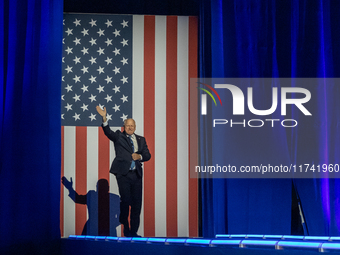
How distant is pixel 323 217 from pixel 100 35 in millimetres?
2662

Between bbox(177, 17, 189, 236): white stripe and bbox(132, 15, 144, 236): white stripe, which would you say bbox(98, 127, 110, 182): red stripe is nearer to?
bbox(132, 15, 144, 236): white stripe

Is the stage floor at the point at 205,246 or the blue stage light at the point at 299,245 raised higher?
the blue stage light at the point at 299,245

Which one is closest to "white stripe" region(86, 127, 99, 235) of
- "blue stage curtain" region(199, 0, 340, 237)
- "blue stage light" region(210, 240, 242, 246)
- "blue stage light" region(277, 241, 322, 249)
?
"blue stage curtain" region(199, 0, 340, 237)

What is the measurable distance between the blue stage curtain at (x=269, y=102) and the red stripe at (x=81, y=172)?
52.7 inches

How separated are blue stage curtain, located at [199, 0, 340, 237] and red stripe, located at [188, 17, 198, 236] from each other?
1.33 ft

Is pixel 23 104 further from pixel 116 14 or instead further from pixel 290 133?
pixel 290 133

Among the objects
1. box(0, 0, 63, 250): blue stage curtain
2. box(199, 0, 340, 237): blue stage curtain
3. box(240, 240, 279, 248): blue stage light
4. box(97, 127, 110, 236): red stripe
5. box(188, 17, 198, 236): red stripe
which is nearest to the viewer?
box(240, 240, 279, 248): blue stage light

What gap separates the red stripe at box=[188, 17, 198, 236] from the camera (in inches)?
112

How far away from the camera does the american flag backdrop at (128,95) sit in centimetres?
297

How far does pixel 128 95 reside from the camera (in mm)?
3020

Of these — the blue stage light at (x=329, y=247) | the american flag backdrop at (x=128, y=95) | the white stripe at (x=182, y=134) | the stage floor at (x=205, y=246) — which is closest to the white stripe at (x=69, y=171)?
the american flag backdrop at (x=128, y=95)

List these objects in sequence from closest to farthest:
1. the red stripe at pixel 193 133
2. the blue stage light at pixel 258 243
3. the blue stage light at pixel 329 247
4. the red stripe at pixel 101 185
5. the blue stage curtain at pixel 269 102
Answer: the blue stage light at pixel 329 247, the blue stage light at pixel 258 243, the blue stage curtain at pixel 269 102, the red stripe at pixel 193 133, the red stripe at pixel 101 185

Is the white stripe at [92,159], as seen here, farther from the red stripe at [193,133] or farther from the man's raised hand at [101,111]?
the red stripe at [193,133]

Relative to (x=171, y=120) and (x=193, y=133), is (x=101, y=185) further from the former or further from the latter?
(x=193, y=133)
